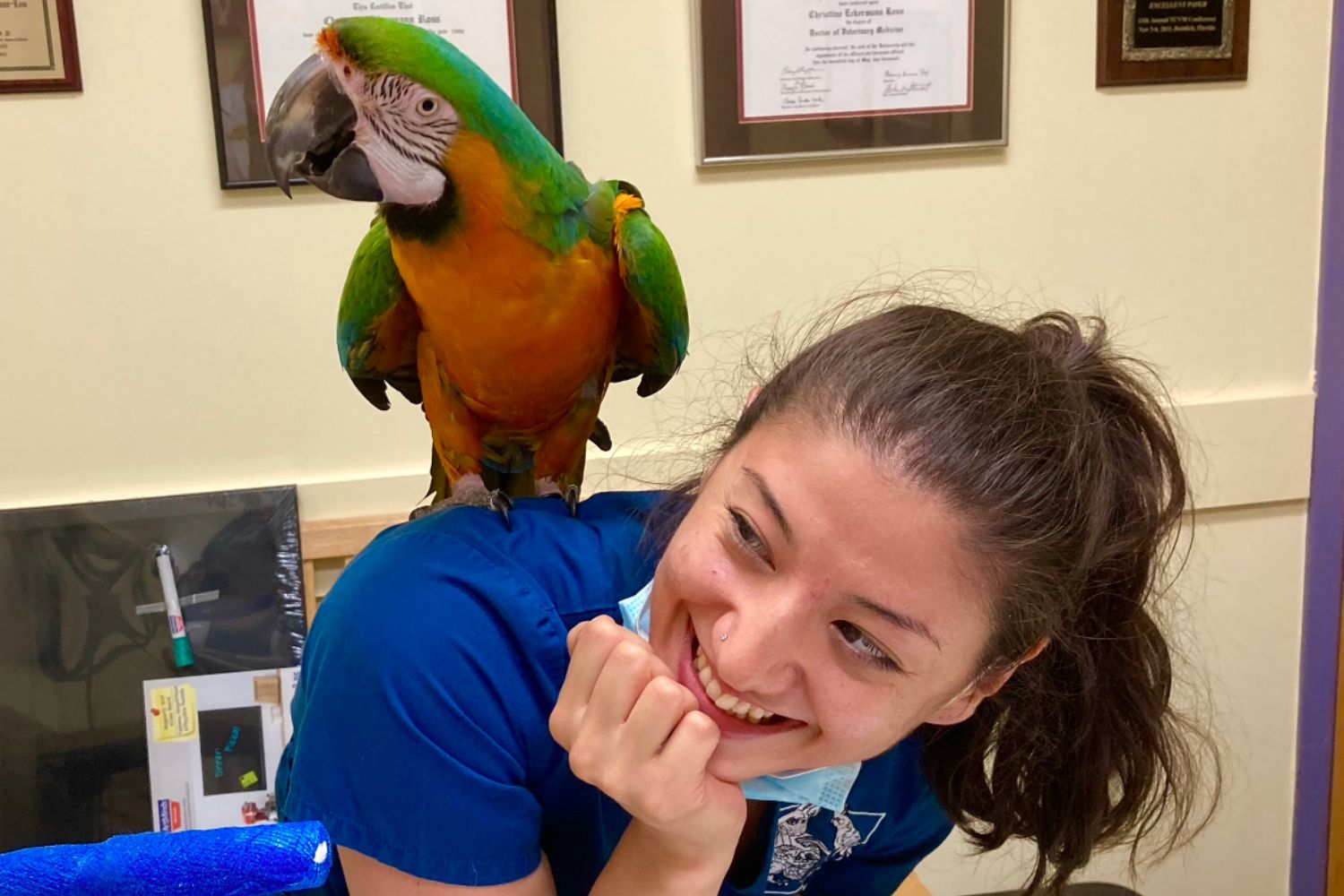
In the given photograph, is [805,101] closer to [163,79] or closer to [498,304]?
[498,304]

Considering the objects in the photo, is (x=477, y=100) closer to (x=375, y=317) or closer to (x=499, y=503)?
(x=375, y=317)

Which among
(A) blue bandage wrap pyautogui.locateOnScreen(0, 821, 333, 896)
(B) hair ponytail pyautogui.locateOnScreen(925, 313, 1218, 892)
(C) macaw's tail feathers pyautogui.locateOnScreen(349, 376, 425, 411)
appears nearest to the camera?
(A) blue bandage wrap pyautogui.locateOnScreen(0, 821, 333, 896)

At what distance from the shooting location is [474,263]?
0.83m

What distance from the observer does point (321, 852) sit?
12.5 inches

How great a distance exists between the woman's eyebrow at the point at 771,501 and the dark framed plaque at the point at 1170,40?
1.19 m

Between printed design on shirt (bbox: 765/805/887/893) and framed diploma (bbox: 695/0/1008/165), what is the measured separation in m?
0.91

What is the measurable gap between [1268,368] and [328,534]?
1519 millimetres

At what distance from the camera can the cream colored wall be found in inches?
50.7

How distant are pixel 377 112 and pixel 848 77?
872mm

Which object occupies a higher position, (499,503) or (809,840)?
(499,503)

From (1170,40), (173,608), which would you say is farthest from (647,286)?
(1170,40)

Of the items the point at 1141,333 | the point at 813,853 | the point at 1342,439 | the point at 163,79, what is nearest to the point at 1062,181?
the point at 1141,333
